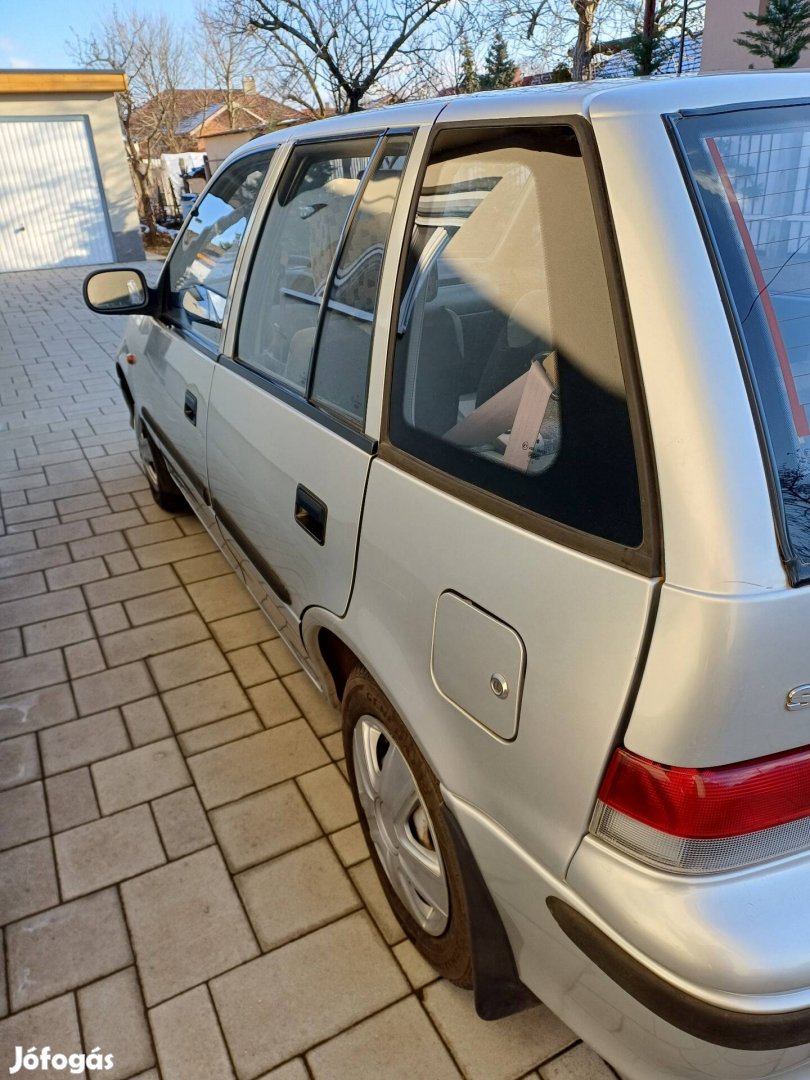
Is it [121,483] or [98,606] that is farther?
[121,483]

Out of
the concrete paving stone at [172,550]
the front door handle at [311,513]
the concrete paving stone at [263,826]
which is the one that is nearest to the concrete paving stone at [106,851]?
the concrete paving stone at [263,826]

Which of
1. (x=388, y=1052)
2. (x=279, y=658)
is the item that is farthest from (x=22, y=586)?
(x=388, y=1052)

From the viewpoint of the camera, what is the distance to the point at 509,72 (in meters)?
23.9

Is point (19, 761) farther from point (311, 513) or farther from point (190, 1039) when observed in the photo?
point (311, 513)

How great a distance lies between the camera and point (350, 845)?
→ 7.25ft

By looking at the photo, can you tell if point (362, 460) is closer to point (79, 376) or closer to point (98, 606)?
point (98, 606)

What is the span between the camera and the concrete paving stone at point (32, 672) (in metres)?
2.97

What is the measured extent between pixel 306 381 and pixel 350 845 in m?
1.29

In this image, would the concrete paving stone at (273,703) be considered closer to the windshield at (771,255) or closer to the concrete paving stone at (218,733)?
the concrete paving stone at (218,733)

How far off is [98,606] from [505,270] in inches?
108

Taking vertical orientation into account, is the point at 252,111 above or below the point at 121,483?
above

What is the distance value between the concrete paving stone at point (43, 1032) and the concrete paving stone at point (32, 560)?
7.90 feet

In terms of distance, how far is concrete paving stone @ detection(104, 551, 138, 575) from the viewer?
377 cm

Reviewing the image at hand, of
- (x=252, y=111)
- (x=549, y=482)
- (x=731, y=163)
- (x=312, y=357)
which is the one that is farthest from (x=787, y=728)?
(x=252, y=111)
